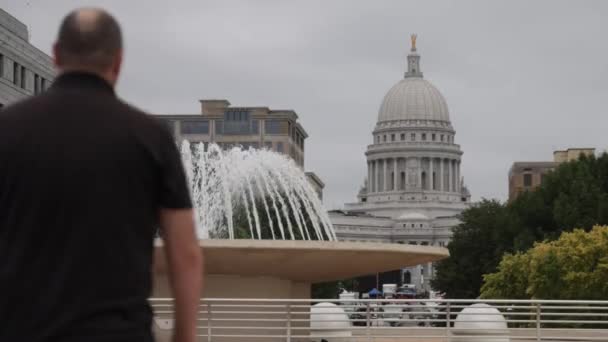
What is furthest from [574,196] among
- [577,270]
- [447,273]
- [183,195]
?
[183,195]

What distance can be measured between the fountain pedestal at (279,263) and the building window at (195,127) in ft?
394

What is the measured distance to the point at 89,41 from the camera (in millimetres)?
4059

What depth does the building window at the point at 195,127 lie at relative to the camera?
144000mm

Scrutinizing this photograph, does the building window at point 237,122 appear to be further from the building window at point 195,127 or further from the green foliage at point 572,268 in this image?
the green foliage at point 572,268

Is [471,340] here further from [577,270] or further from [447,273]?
[447,273]

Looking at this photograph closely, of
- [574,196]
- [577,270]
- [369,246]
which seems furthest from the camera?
[574,196]

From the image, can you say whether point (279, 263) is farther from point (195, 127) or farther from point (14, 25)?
point (195, 127)

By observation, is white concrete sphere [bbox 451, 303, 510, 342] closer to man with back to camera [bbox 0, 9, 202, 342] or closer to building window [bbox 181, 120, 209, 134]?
man with back to camera [bbox 0, 9, 202, 342]

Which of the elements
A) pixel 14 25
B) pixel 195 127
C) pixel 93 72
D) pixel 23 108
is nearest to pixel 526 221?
pixel 14 25

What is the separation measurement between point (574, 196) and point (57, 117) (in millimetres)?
62394

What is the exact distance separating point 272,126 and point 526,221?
2708 inches

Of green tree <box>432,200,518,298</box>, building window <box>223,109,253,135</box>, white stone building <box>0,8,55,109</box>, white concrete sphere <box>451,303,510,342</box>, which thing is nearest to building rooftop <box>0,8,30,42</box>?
white stone building <box>0,8,55,109</box>

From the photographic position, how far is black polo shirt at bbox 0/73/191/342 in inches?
151

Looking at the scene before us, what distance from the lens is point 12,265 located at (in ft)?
12.7
